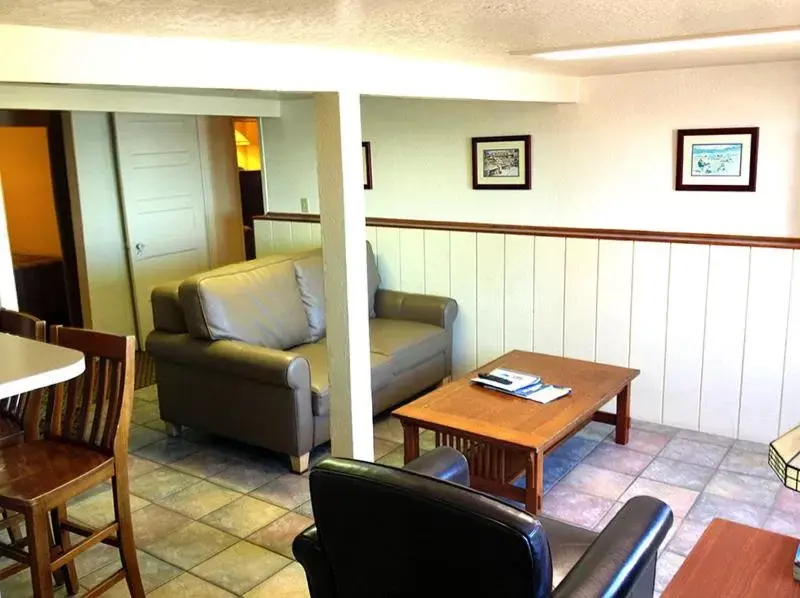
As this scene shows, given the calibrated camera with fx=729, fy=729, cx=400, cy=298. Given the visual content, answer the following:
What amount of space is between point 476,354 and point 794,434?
2995 millimetres

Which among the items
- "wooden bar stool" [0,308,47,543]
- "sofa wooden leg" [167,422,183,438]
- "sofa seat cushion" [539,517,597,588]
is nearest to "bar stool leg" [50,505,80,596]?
"wooden bar stool" [0,308,47,543]

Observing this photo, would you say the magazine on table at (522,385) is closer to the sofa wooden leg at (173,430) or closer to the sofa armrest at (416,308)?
the sofa armrest at (416,308)

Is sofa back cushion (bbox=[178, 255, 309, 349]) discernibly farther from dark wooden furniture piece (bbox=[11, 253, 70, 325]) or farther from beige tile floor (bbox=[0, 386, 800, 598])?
dark wooden furniture piece (bbox=[11, 253, 70, 325])

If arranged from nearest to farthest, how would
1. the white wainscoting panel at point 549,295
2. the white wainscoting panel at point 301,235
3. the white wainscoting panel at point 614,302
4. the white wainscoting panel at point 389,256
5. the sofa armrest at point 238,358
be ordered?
the sofa armrest at point 238,358 → the white wainscoting panel at point 614,302 → the white wainscoting panel at point 549,295 → the white wainscoting panel at point 389,256 → the white wainscoting panel at point 301,235

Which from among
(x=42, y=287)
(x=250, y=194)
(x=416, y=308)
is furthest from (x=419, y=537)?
(x=250, y=194)

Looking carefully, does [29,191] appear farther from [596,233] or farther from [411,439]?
[596,233]

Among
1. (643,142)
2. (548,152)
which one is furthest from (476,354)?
(643,142)

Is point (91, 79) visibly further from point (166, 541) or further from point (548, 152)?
point (548, 152)

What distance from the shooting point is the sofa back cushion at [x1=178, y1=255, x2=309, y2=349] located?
3.63 metres

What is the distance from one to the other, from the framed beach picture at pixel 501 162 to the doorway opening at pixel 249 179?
2293 mm

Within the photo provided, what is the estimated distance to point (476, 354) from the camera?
15.3ft

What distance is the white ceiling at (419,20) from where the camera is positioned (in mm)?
1548

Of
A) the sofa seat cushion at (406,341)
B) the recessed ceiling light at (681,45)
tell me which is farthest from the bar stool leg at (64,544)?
the recessed ceiling light at (681,45)

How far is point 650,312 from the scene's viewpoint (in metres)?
3.95
